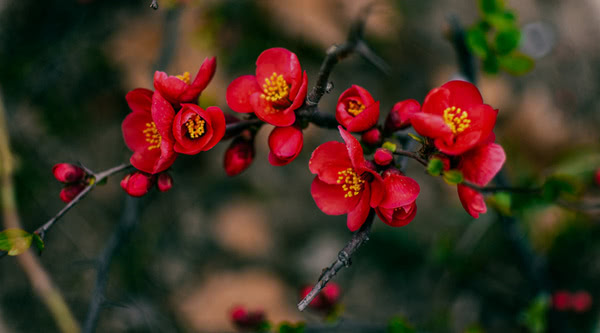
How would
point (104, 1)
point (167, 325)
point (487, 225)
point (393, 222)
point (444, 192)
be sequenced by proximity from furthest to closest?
point (444, 192) → point (104, 1) → point (167, 325) → point (487, 225) → point (393, 222)

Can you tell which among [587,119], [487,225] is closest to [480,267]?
[487,225]

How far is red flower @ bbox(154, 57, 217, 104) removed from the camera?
2.45 feet

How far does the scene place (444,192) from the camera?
254 cm

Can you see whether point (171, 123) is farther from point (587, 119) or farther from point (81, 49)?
point (587, 119)

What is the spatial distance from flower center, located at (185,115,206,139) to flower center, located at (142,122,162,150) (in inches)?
3.3

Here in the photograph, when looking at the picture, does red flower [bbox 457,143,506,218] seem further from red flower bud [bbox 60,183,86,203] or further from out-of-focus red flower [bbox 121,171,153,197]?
red flower bud [bbox 60,183,86,203]

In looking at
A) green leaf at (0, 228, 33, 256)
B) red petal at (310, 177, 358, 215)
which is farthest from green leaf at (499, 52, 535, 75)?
green leaf at (0, 228, 33, 256)

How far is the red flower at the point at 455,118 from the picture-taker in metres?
0.70

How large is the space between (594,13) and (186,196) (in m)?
2.89

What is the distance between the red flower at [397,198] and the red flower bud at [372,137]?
0.08 meters

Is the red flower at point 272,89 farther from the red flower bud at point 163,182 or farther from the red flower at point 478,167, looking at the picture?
the red flower at point 478,167

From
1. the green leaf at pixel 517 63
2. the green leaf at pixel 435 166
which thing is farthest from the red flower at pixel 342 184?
the green leaf at pixel 517 63

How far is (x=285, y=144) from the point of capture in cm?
78

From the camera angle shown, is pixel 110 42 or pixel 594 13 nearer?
pixel 110 42
